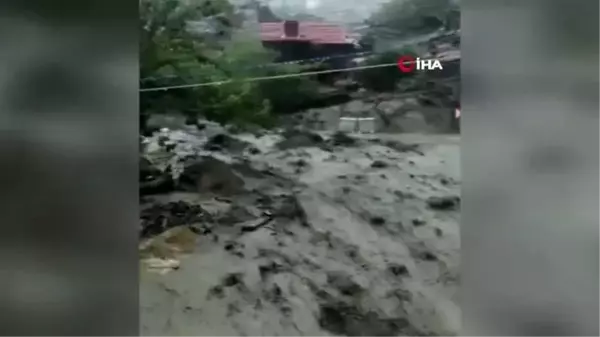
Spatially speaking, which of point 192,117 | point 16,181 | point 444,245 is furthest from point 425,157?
point 16,181

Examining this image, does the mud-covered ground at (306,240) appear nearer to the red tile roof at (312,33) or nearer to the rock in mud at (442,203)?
the rock in mud at (442,203)

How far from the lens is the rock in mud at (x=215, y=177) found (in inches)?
38.4

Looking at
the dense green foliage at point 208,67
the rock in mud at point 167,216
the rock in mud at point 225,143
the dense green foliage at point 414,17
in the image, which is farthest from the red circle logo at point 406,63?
the rock in mud at point 167,216

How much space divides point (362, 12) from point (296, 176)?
28 centimetres

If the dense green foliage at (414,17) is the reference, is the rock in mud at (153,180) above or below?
below

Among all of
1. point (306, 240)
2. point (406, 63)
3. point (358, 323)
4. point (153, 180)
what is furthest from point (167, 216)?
point (406, 63)

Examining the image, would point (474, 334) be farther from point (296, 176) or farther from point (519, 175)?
point (296, 176)

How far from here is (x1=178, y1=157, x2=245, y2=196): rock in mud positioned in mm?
976

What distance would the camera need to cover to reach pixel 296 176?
97 cm

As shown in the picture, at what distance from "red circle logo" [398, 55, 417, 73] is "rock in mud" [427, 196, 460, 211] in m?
0.21

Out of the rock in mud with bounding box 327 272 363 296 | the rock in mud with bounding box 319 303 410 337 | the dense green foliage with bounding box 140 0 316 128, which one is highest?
the dense green foliage with bounding box 140 0 316 128

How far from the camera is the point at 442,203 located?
3.13 ft

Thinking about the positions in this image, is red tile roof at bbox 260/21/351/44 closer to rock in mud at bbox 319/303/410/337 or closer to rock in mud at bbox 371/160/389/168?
rock in mud at bbox 371/160/389/168

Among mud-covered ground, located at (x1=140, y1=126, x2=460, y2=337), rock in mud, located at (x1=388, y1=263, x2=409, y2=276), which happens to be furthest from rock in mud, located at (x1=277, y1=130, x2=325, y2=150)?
rock in mud, located at (x1=388, y1=263, x2=409, y2=276)
